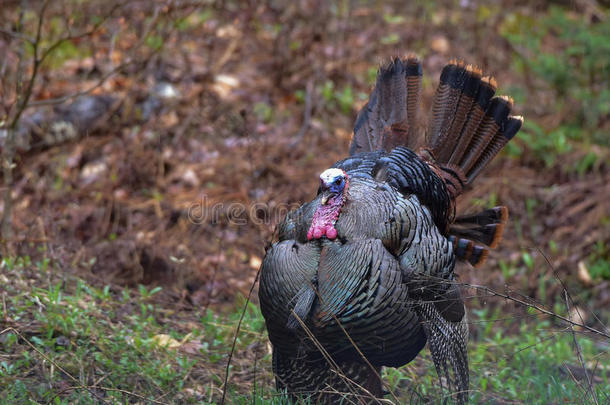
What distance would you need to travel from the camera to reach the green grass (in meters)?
3.50

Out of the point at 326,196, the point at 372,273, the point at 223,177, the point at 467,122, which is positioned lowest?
the point at 223,177

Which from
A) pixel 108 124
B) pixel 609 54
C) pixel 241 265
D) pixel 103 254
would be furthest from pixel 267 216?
pixel 609 54

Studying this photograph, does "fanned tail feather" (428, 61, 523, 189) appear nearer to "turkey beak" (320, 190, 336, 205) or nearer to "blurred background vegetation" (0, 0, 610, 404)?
"blurred background vegetation" (0, 0, 610, 404)

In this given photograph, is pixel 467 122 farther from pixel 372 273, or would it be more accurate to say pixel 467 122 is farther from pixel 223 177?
pixel 223 177

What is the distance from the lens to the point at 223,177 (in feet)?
21.9

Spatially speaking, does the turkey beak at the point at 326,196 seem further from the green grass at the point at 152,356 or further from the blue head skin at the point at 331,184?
the green grass at the point at 152,356

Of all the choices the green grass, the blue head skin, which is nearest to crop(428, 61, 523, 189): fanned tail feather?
the green grass

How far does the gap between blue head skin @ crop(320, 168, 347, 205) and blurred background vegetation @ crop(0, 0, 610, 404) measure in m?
0.90

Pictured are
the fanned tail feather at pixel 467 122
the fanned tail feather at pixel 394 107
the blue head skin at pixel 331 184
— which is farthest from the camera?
the fanned tail feather at pixel 394 107

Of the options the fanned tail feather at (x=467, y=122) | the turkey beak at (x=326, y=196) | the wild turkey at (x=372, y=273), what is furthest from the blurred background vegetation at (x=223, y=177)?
the turkey beak at (x=326, y=196)

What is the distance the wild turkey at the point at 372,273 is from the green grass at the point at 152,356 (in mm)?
226

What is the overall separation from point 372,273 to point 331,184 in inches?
18.5

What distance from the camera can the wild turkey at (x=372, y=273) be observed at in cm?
309

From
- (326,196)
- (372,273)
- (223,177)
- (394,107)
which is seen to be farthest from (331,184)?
(223,177)
